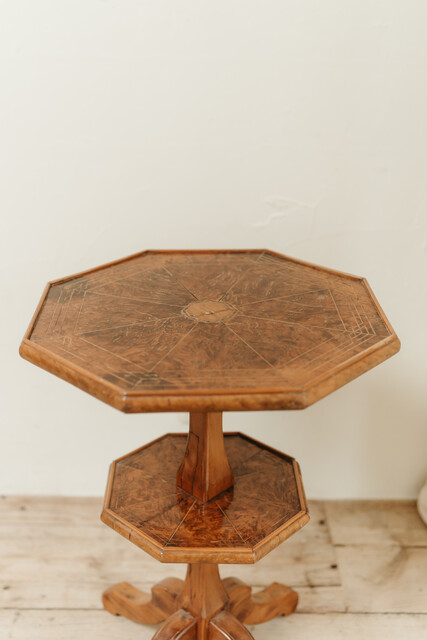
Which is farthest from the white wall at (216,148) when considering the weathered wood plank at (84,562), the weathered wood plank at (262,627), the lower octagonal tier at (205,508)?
the weathered wood plank at (262,627)

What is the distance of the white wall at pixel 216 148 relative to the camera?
81.7 inches

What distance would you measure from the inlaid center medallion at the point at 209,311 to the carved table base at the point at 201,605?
29.4 inches

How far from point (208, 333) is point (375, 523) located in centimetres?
148

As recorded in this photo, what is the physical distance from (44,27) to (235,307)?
1.14m

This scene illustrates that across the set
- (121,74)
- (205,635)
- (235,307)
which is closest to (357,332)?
(235,307)

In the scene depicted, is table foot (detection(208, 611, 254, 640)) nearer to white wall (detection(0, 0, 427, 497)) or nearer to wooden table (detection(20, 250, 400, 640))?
wooden table (detection(20, 250, 400, 640))

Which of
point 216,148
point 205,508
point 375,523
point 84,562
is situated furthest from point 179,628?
point 216,148

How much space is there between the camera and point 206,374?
1357mm

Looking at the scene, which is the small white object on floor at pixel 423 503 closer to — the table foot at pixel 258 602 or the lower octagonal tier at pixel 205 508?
the table foot at pixel 258 602

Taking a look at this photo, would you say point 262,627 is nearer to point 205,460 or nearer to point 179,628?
point 179,628

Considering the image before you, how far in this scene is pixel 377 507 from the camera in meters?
2.69

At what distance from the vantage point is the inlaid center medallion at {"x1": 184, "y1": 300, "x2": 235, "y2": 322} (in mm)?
1606

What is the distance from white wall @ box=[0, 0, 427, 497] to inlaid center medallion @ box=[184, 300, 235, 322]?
684 millimetres

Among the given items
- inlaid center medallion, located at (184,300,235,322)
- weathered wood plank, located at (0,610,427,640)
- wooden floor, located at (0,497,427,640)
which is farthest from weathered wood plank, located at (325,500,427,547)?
inlaid center medallion, located at (184,300,235,322)
